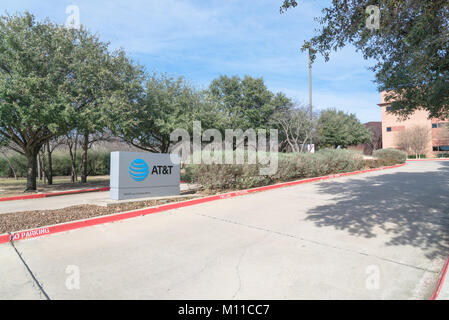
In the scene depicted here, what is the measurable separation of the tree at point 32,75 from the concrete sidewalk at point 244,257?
24.7 ft

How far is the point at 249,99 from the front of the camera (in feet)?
109

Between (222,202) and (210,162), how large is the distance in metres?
1.96

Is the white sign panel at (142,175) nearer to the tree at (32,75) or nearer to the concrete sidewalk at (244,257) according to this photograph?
the concrete sidewalk at (244,257)

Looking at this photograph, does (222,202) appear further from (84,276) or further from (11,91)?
(11,91)

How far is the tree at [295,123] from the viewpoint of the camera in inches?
1193

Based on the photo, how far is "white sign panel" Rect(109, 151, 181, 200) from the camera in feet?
29.9

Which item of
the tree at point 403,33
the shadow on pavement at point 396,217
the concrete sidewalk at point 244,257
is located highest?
the tree at point 403,33

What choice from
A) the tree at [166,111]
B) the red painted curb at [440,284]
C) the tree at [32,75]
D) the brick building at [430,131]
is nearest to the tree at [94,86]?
the tree at [32,75]

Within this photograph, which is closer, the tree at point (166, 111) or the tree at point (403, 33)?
the tree at point (403, 33)

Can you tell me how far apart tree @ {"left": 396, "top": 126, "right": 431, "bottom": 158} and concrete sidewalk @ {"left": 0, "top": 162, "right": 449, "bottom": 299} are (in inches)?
2009

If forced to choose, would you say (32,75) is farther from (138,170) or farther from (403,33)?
(403,33)

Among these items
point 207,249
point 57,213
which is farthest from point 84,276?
point 57,213

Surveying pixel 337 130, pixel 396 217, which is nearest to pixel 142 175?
pixel 396 217

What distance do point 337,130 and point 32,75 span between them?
41.1m
